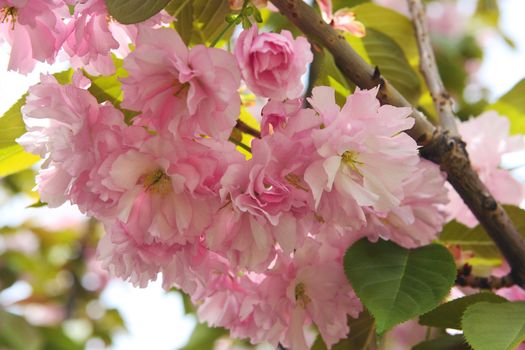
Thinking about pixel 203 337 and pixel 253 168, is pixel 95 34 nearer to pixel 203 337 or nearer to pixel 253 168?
pixel 253 168

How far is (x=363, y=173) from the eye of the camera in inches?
30.9

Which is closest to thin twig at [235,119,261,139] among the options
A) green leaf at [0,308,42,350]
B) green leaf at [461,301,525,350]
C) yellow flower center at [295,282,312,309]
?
yellow flower center at [295,282,312,309]

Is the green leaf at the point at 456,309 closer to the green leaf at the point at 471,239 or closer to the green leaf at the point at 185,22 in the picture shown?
the green leaf at the point at 471,239

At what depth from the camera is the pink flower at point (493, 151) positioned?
1260mm

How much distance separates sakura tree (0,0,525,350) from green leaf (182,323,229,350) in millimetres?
1280

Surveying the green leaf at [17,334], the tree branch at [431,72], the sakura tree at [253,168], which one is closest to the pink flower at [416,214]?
the sakura tree at [253,168]

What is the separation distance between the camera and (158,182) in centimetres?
81

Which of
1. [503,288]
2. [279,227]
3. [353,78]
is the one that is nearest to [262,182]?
[279,227]

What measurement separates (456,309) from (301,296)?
0.20 m

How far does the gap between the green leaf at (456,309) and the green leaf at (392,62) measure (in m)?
0.44

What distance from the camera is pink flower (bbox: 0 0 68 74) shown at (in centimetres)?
80

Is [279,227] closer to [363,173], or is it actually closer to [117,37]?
[363,173]

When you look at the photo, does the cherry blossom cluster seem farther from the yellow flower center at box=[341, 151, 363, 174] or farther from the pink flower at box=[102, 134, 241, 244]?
the yellow flower center at box=[341, 151, 363, 174]

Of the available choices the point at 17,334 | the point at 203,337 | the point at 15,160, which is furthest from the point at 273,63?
the point at 203,337
